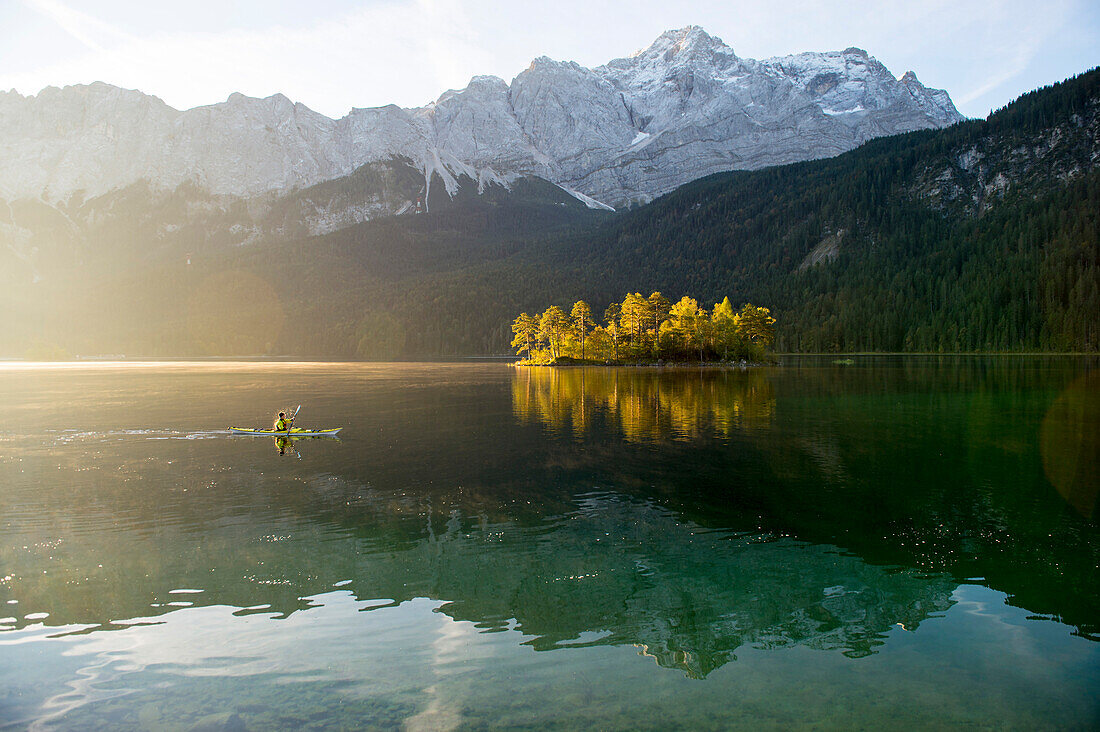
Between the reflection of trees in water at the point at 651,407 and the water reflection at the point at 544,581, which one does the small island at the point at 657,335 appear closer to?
the reflection of trees in water at the point at 651,407

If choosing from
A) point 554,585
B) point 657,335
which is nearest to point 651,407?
point 554,585

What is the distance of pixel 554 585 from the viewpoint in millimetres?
15445

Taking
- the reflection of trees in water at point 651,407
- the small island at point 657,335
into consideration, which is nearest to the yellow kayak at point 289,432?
the reflection of trees in water at point 651,407

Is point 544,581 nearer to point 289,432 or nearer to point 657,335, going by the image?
point 289,432

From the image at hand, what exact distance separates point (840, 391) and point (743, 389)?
1030 centimetres

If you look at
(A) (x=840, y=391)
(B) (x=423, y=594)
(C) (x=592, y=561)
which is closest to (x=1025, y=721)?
(C) (x=592, y=561)

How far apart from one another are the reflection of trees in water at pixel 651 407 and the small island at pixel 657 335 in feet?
162

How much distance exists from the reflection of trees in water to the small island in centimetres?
4946

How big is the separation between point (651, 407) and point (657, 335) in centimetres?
8234

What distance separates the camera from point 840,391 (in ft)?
223

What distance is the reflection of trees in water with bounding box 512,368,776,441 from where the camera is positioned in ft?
139

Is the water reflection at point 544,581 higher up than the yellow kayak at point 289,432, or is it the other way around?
the yellow kayak at point 289,432

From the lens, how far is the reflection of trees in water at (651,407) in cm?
4241

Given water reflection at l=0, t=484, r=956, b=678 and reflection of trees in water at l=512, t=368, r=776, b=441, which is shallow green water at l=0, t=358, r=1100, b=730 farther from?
reflection of trees in water at l=512, t=368, r=776, b=441
